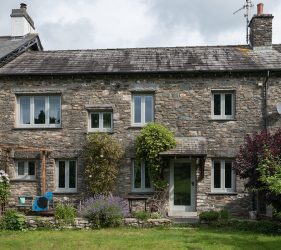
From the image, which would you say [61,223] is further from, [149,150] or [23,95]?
[23,95]

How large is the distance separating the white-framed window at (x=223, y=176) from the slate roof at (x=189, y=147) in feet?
3.68

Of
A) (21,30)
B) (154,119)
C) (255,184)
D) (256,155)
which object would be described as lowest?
(255,184)

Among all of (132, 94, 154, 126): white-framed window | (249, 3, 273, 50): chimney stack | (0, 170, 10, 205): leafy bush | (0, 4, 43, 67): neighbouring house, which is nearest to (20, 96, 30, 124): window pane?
(0, 170, 10, 205): leafy bush

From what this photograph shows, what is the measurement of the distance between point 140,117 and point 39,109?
478cm

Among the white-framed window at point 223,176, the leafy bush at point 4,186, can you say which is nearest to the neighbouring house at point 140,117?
the white-framed window at point 223,176

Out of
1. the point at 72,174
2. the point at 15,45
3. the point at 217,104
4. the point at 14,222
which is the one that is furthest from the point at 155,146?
the point at 15,45

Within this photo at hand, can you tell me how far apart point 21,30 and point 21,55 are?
10.0ft

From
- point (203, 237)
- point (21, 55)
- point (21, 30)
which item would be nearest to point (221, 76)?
point (203, 237)

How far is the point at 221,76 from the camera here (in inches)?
792

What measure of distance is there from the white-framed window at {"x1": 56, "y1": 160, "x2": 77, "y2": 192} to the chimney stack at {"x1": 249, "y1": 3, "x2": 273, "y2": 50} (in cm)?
1068

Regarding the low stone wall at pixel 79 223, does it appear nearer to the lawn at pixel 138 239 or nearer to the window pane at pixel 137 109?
the lawn at pixel 138 239

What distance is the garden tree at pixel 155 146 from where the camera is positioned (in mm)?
19156

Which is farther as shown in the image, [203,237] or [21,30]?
[21,30]

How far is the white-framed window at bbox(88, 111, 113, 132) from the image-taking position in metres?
20.5
